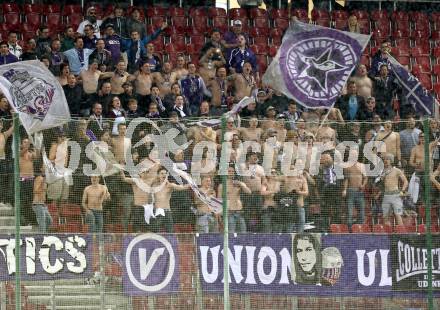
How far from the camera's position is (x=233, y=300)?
15953 millimetres

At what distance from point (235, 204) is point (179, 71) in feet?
20.0

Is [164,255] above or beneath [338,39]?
beneath

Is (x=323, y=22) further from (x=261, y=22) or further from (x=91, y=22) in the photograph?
(x=91, y=22)

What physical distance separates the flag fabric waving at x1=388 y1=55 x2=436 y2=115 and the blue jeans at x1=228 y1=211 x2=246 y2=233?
268 inches

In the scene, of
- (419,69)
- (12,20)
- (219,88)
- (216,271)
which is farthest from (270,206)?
(419,69)

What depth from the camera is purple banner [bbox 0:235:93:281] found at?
15594 millimetres

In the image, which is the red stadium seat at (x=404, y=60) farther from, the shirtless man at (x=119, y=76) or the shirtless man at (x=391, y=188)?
the shirtless man at (x=391, y=188)

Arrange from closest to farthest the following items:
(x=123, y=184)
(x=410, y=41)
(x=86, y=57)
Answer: (x=123, y=184)
(x=86, y=57)
(x=410, y=41)

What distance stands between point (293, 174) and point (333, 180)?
55 centimetres

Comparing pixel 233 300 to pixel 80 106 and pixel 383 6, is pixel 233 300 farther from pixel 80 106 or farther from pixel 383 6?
pixel 383 6

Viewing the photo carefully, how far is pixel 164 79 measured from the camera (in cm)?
2131

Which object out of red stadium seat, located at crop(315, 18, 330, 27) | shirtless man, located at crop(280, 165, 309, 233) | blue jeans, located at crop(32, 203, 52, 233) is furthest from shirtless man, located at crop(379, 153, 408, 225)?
red stadium seat, located at crop(315, 18, 330, 27)

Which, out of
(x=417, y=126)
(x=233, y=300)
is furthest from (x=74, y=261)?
(x=417, y=126)

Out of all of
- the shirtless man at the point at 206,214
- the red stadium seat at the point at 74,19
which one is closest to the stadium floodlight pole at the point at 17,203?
the shirtless man at the point at 206,214
